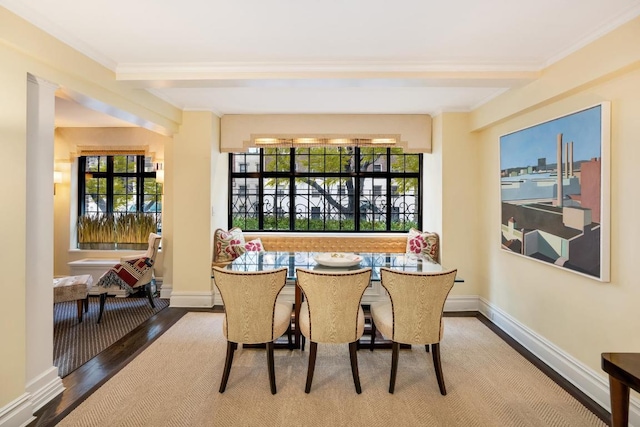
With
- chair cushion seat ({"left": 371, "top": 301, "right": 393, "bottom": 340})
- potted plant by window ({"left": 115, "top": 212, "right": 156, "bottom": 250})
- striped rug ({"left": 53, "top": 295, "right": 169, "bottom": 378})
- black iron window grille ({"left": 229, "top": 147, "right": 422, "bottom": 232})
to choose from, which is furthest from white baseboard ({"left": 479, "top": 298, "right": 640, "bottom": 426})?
potted plant by window ({"left": 115, "top": 212, "right": 156, "bottom": 250})

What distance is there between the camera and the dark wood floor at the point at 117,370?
2.11 meters

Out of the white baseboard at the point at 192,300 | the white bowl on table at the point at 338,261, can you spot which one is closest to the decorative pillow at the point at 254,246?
the white baseboard at the point at 192,300

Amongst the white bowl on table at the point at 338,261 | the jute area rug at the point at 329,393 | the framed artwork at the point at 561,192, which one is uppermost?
the framed artwork at the point at 561,192

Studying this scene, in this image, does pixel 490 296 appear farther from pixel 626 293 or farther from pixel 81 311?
pixel 81 311

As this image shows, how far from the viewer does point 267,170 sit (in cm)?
501

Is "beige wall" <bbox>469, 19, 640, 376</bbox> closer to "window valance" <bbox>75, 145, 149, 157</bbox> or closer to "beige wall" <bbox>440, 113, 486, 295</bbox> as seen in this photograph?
"beige wall" <bbox>440, 113, 486, 295</bbox>

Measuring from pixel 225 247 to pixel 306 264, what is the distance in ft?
5.41

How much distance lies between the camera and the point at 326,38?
228 cm

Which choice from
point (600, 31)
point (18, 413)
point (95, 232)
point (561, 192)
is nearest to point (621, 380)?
point (561, 192)

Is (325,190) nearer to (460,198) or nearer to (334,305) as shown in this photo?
(460,198)

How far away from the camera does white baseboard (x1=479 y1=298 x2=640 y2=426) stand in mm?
2166

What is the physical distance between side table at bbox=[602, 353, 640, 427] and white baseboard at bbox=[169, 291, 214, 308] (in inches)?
151

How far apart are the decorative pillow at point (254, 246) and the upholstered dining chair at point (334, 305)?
2.26 meters

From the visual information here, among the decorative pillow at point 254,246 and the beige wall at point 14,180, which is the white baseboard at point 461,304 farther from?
the beige wall at point 14,180
